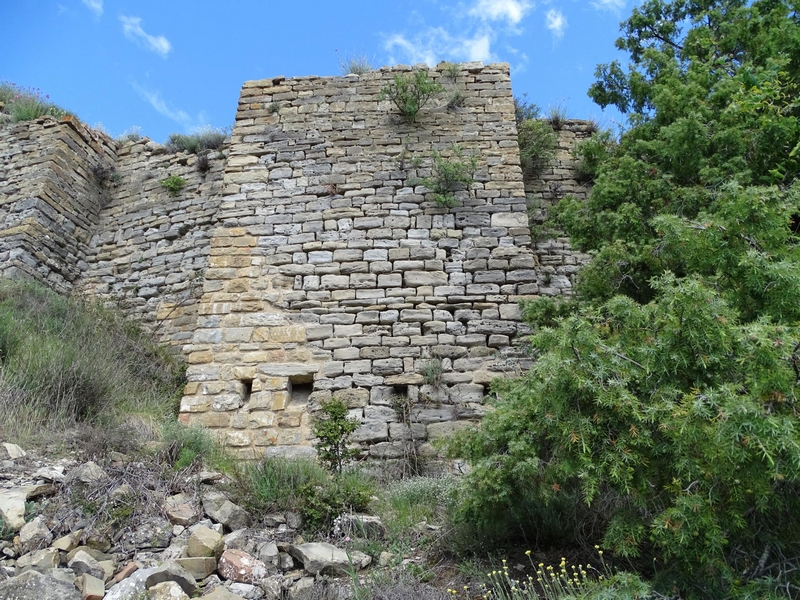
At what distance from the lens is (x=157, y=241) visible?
31.5 ft

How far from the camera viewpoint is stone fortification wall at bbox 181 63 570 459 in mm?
6246

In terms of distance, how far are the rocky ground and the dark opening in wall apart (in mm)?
1896

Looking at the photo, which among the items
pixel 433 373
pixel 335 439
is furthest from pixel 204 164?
pixel 335 439

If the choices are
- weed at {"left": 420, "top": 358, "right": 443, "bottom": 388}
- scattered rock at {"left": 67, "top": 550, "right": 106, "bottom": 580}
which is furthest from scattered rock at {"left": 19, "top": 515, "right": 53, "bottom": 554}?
weed at {"left": 420, "top": 358, "right": 443, "bottom": 388}

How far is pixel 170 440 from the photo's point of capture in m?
5.02

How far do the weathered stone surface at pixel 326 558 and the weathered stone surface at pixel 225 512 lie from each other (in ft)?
1.39

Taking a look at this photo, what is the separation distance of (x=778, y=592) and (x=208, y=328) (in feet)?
17.8

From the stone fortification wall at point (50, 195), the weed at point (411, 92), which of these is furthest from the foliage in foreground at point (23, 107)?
the weed at point (411, 92)

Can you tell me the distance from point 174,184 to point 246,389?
4.65 metres

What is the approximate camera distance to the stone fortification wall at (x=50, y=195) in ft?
30.2

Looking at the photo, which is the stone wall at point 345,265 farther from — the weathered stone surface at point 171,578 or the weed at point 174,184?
the weathered stone surface at point 171,578

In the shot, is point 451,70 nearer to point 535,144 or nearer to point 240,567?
point 535,144

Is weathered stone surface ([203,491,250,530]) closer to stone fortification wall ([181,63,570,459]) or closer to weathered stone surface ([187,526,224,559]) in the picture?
weathered stone surface ([187,526,224,559])

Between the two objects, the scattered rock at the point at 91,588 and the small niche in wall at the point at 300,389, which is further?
the small niche in wall at the point at 300,389
